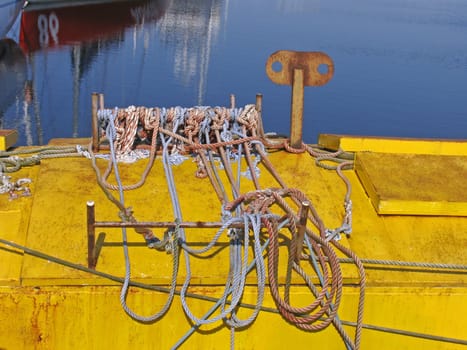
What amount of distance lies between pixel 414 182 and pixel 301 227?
1487mm

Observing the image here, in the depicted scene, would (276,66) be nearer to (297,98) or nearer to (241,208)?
(297,98)

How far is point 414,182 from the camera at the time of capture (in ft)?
13.6

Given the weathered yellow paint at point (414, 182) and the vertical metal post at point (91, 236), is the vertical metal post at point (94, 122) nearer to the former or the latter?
the vertical metal post at point (91, 236)

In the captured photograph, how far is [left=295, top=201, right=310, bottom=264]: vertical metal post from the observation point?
2.89 metres

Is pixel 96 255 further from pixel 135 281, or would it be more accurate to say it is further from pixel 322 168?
pixel 322 168

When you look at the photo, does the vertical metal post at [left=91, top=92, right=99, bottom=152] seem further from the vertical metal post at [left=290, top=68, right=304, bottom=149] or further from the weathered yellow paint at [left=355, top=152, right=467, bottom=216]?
the weathered yellow paint at [left=355, top=152, right=467, bottom=216]

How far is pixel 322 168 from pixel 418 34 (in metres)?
29.3

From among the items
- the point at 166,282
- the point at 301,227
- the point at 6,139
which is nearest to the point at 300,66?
the point at 301,227

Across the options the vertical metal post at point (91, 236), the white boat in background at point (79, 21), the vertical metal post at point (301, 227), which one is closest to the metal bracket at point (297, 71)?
the vertical metal post at point (301, 227)

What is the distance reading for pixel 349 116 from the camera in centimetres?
1656

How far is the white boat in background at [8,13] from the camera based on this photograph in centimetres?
2312

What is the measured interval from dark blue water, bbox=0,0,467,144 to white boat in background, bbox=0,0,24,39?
103cm

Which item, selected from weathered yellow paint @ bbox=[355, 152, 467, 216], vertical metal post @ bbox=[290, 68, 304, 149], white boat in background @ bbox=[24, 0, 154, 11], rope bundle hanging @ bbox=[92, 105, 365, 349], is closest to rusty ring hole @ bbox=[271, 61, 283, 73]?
vertical metal post @ bbox=[290, 68, 304, 149]

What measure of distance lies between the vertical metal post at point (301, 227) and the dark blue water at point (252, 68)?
11.1m
